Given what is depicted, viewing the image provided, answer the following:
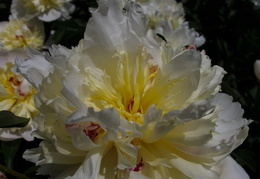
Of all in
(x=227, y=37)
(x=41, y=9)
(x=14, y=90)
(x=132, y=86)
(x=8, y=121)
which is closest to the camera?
(x=132, y=86)

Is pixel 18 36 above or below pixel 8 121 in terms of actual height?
below

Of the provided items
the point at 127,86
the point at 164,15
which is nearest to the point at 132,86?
the point at 127,86

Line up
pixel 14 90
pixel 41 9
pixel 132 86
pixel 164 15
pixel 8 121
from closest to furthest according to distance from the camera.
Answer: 1. pixel 132 86
2. pixel 8 121
3. pixel 14 90
4. pixel 164 15
5. pixel 41 9

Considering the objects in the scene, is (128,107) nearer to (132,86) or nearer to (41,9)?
(132,86)

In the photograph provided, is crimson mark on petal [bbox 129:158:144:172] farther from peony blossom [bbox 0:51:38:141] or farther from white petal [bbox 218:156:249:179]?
peony blossom [bbox 0:51:38:141]

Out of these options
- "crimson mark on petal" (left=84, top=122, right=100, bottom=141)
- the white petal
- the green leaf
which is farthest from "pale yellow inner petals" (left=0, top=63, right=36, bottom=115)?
the white petal

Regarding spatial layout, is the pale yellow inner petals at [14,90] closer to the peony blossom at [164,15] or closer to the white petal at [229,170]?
the peony blossom at [164,15]

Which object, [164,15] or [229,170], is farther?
[164,15]

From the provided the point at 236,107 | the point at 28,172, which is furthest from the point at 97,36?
the point at 28,172
